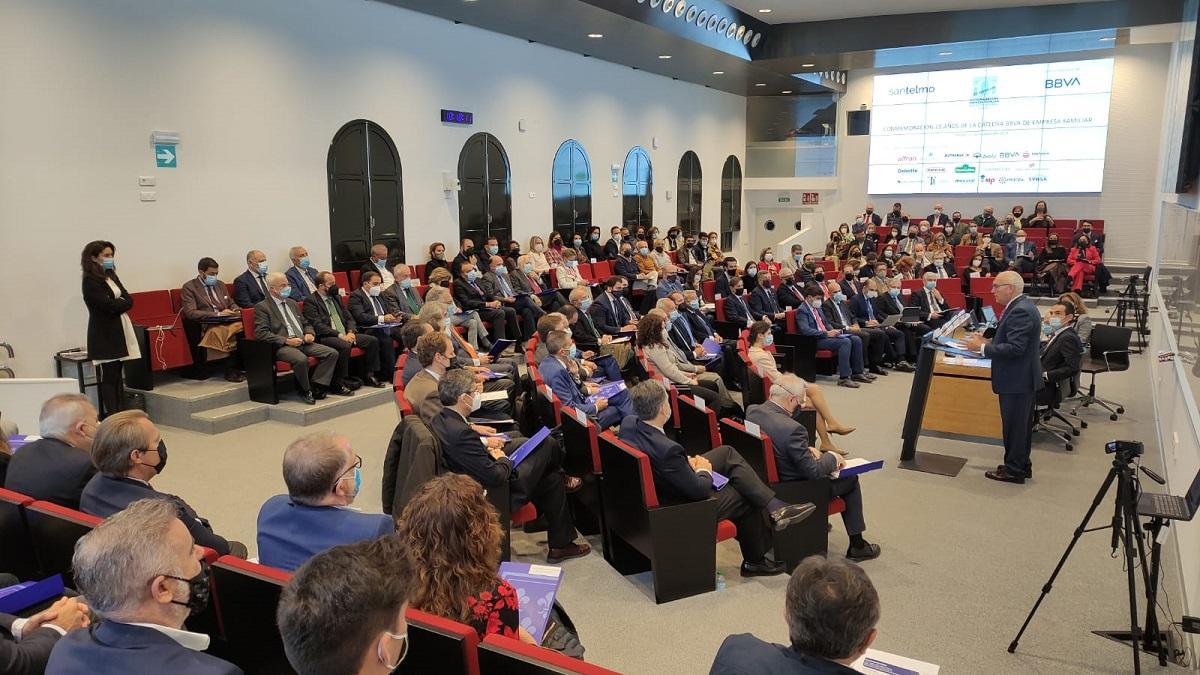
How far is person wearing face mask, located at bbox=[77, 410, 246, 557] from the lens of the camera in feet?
10.2

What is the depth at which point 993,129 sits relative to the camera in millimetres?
19047

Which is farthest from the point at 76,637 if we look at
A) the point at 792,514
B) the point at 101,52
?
the point at 101,52

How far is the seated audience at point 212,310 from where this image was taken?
7730 millimetres

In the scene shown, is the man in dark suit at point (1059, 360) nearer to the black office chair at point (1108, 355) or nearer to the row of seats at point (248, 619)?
the black office chair at point (1108, 355)

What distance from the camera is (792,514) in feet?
14.0

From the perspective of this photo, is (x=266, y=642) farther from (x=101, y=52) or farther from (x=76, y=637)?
(x=101, y=52)

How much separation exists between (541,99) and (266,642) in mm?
12127

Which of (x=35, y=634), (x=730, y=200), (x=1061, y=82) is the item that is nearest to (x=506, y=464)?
(x=35, y=634)

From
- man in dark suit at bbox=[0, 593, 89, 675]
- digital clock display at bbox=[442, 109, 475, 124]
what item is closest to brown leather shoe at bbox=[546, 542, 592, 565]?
man in dark suit at bbox=[0, 593, 89, 675]

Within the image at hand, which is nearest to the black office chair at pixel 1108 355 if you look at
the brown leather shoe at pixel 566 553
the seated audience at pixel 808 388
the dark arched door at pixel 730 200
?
the seated audience at pixel 808 388

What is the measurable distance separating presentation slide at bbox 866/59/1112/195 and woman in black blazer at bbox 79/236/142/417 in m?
18.3

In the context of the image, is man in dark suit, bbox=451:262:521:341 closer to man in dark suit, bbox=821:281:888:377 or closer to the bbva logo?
man in dark suit, bbox=821:281:888:377

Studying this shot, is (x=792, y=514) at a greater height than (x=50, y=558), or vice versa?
(x=50, y=558)

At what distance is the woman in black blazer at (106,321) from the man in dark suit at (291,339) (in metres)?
1.10
